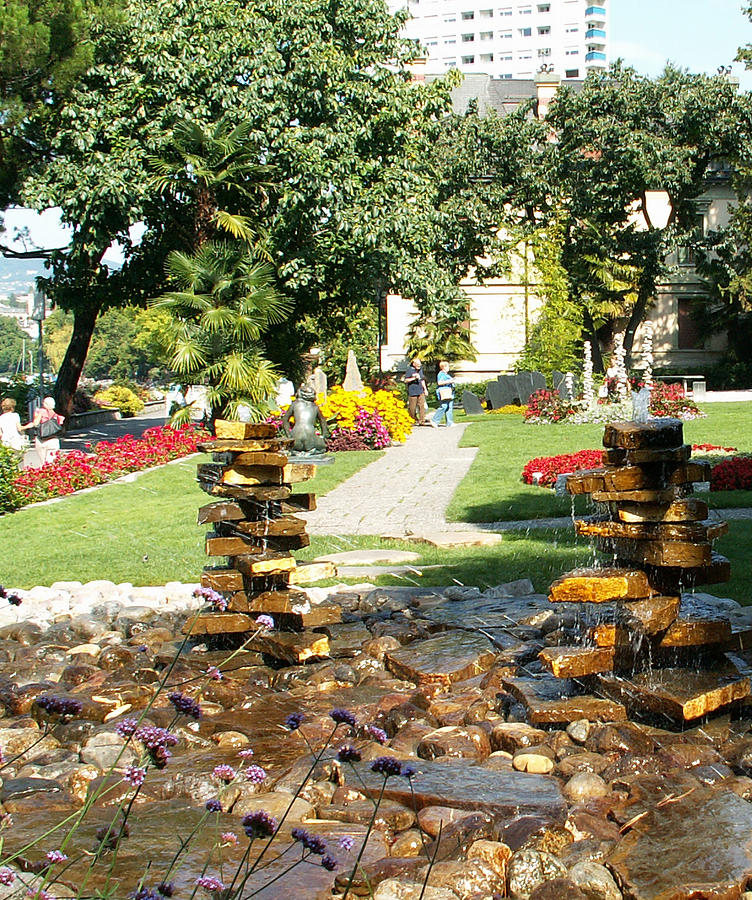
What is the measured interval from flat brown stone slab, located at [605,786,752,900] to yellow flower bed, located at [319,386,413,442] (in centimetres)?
1810

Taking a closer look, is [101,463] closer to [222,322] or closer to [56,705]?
[222,322]

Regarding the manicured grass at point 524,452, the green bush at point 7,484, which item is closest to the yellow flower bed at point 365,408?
the manicured grass at point 524,452

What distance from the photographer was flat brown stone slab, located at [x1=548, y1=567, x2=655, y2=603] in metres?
4.67

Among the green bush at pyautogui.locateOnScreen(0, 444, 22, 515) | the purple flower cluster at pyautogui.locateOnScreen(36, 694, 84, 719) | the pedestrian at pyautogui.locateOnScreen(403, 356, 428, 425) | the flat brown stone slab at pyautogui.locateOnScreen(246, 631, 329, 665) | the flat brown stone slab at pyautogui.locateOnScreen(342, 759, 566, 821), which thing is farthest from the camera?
the pedestrian at pyautogui.locateOnScreen(403, 356, 428, 425)

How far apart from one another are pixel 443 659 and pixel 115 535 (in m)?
6.29

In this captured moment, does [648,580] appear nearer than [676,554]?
No

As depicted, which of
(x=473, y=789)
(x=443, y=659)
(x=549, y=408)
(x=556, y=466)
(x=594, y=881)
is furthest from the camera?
(x=549, y=408)

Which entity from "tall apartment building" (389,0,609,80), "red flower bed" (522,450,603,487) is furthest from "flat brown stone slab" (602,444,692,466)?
"tall apartment building" (389,0,609,80)

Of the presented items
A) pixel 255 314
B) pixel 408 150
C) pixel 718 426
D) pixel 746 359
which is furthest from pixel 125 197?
pixel 746 359

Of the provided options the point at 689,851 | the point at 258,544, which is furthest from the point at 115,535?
the point at 689,851

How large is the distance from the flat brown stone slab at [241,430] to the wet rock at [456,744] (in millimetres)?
2106

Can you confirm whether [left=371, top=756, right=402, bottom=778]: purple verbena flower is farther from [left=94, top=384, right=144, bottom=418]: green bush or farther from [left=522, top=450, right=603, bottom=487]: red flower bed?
[left=94, top=384, right=144, bottom=418]: green bush

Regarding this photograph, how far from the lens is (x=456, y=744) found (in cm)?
466

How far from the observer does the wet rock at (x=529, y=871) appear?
3.41 meters
